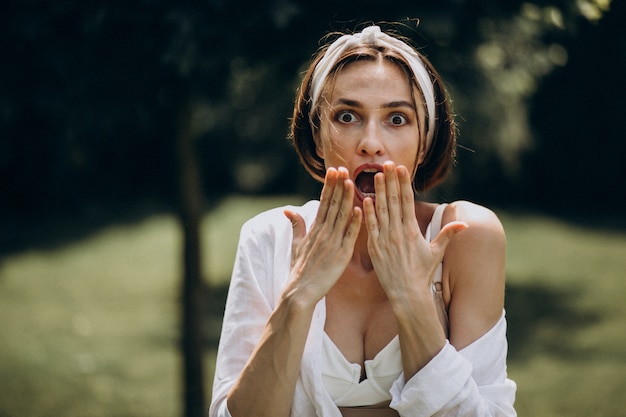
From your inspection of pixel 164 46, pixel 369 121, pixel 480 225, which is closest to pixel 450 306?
pixel 480 225

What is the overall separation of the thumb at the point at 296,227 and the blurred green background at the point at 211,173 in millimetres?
1261

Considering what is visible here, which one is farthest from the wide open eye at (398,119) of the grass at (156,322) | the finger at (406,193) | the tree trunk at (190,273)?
the grass at (156,322)

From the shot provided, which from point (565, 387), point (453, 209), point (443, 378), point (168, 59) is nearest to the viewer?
point (443, 378)

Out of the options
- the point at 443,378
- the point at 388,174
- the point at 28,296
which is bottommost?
the point at 28,296

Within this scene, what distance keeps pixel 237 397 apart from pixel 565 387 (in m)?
4.78

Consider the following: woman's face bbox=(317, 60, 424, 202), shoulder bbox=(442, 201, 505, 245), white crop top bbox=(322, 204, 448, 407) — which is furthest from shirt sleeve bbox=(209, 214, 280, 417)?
shoulder bbox=(442, 201, 505, 245)

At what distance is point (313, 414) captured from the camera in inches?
89.3

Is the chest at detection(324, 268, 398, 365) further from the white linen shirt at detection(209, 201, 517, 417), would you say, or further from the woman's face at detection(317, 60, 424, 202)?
the woman's face at detection(317, 60, 424, 202)

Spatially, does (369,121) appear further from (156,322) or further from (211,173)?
(211,173)

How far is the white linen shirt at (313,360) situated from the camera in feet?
6.89

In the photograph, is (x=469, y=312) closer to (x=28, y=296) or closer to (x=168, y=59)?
(x=168, y=59)

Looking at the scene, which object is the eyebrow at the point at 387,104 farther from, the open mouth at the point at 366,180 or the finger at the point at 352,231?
the finger at the point at 352,231

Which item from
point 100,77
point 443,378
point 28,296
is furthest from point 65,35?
point 28,296

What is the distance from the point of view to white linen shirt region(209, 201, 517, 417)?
2102mm
